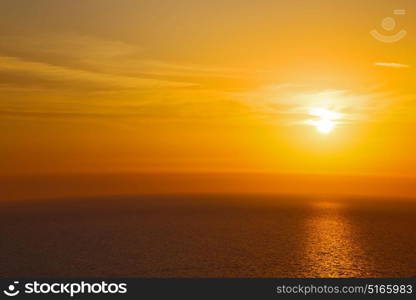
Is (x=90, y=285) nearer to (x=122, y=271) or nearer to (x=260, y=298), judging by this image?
(x=260, y=298)

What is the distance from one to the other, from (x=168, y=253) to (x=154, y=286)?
39.1m

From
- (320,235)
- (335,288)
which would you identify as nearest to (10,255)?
(335,288)

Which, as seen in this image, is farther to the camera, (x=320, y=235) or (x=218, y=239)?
(x=320, y=235)

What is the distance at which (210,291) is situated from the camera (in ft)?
167

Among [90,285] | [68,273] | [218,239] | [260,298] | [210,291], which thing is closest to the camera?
[90,285]

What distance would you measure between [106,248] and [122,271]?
2594 centimetres

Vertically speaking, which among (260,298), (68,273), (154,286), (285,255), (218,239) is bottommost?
(260,298)

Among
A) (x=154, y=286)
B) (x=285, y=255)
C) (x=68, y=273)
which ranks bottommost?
(x=154, y=286)

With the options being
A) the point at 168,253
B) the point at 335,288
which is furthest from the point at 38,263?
the point at 335,288

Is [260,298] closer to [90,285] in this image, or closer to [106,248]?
[90,285]

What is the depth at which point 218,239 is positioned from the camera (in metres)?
120

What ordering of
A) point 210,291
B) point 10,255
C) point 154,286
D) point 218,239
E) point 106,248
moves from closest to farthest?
1. point 210,291
2. point 154,286
3. point 10,255
4. point 106,248
5. point 218,239

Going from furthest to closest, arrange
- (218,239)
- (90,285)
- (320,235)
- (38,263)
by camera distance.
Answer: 1. (320,235)
2. (218,239)
3. (38,263)
4. (90,285)

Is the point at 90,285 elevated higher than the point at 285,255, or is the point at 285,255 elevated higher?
the point at 285,255
